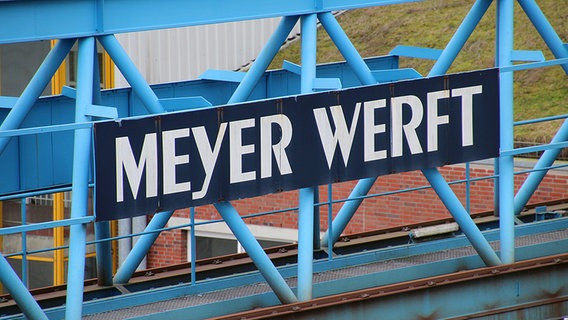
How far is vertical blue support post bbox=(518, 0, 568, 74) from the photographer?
1102 cm

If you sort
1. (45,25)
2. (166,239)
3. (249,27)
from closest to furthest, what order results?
1. (45,25)
2. (166,239)
3. (249,27)

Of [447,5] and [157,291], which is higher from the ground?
[447,5]

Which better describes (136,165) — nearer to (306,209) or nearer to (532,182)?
(306,209)

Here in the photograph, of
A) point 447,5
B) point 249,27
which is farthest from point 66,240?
point 447,5

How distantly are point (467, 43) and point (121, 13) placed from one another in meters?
12.6

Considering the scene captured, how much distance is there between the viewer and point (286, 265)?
451 inches

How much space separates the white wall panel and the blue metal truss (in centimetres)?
910

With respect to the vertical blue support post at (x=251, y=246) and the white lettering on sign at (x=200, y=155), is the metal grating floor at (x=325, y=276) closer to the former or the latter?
the vertical blue support post at (x=251, y=246)

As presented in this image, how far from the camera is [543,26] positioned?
11312mm

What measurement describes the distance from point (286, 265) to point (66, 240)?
33.9ft

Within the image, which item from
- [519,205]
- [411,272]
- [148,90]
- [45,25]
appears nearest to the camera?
[45,25]

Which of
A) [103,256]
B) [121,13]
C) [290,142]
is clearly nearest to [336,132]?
[290,142]

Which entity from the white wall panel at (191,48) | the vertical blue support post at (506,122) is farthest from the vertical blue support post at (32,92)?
the white wall panel at (191,48)

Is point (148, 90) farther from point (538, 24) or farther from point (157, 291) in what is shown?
point (538, 24)
